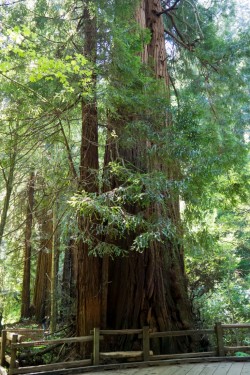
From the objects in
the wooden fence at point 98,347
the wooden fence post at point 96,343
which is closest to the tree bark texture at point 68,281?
the wooden fence at point 98,347

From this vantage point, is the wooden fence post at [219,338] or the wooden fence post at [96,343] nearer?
the wooden fence post at [96,343]

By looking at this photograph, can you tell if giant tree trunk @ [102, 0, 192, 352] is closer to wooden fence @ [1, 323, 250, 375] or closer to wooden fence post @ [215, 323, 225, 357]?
wooden fence @ [1, 323, 250, 375]

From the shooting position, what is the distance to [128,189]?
186 inches

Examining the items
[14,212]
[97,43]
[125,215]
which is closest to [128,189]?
[125,215]

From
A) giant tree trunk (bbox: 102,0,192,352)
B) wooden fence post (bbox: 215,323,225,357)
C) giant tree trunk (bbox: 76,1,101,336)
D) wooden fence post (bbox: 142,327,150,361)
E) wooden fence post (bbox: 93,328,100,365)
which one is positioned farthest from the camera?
giant tree trunk (bbox: 102,0,192,352)

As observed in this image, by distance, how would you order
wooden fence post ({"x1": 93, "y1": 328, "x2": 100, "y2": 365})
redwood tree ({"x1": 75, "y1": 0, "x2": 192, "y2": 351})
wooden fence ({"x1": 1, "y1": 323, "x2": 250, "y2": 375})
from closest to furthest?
redwood tree ({"x1": 75, "y1": 0, "x2": 192, "y2": 351})
wooden fence ({"x1": 1, "y1": 323, "x2": 250, "y2": 375})
wooden fence post ({"x1": 93, "y1": 328, "x2": 100, "y2": 365})

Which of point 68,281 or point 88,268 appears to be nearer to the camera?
point 88,268

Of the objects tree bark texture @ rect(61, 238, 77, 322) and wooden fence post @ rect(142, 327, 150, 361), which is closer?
wooden fence post @ rect(142, 327, 150, 361)

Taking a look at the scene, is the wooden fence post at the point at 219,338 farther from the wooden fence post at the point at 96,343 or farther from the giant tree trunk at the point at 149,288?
the wooden fence post at the point at 96,343

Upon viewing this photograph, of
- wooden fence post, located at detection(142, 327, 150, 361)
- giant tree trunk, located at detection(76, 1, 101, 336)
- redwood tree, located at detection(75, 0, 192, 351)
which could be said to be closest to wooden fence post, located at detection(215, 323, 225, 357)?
redwood tree, located at detection(75, 0, 192, 351)

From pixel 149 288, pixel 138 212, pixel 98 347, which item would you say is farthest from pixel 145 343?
pixel 138 212

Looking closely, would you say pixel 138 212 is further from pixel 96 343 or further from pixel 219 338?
pixel 219 338

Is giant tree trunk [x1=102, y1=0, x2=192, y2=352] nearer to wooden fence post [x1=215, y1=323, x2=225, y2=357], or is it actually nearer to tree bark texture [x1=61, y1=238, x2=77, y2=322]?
wooden fence post [x1=215, y1=323, x2=225, y2=357]

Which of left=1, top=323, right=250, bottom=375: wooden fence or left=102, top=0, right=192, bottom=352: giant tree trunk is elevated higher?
left=102, top=0, right=192, bottom=352: giant tree trunk
